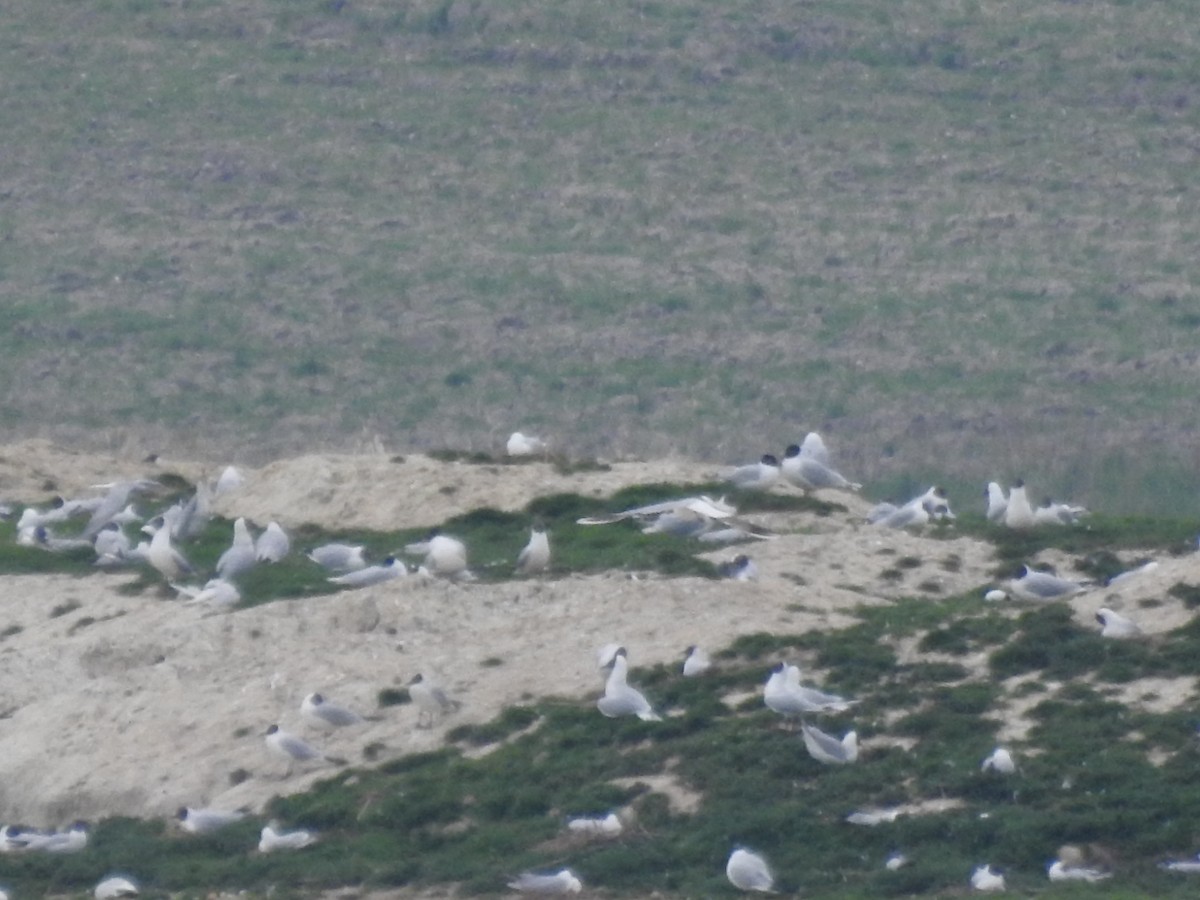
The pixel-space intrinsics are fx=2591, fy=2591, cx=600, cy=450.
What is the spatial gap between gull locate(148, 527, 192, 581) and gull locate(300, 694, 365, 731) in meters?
4.18

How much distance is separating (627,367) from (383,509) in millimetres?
15092

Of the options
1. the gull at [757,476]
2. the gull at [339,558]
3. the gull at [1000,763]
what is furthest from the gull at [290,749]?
the gull at [757,476]

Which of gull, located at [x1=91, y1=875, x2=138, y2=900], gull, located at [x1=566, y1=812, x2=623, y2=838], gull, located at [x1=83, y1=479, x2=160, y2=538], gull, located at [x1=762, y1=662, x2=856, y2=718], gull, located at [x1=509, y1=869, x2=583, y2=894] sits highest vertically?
gull, located at [x1=762, y1=662, x2=856, y2=718]

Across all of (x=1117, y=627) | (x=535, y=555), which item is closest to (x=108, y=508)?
(x=535, y=555)

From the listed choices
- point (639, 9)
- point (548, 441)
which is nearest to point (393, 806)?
point (548, 441)

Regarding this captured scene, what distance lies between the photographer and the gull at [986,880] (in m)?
13.2

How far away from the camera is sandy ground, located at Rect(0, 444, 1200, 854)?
1722 centimetres

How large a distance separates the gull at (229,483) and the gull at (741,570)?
6.96 meters

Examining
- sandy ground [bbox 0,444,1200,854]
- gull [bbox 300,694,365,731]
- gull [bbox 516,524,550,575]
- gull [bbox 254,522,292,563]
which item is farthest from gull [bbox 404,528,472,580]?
gull [bbox 300,694,365,731]

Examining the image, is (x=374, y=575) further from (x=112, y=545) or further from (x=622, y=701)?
(x=622, y=701)

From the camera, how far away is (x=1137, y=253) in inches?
1602

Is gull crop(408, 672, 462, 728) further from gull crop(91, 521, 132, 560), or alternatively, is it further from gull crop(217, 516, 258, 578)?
gull crop(91, 521, 132, 560)

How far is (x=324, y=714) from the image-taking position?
17031 millimetres

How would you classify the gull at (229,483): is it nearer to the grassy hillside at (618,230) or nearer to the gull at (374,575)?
the gull at (374,575)
